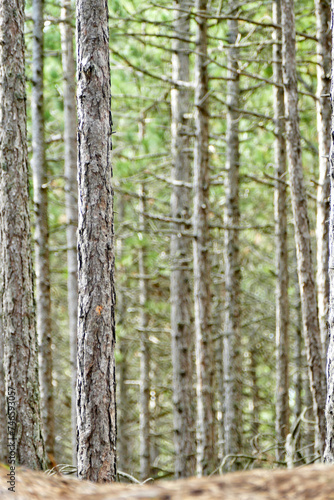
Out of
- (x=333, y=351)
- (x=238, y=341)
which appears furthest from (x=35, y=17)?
(x=333, y=351)

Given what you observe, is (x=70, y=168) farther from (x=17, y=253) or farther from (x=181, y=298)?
(x=17, y=253)

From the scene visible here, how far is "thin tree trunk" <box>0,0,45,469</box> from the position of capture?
5.67m

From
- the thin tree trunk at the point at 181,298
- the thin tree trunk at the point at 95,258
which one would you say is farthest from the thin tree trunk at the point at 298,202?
the thin tree trunk at the point at 181,298

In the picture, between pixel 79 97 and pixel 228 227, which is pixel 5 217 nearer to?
pixel 79 97

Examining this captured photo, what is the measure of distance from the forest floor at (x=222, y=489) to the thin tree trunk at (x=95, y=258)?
165 centimetres

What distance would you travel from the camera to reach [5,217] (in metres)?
5.80

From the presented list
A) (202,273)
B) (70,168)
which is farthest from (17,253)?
(70,168)

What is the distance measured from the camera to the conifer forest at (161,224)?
A: 538cm

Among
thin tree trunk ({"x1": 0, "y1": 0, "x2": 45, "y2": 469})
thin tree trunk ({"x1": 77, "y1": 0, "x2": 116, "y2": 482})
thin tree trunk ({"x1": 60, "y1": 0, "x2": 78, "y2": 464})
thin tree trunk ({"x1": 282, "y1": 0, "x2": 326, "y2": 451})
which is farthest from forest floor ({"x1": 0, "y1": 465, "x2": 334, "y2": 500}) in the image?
thin tree trunk ({"x1": 60, "y1": 0, "x2": 78, "y2": 464})

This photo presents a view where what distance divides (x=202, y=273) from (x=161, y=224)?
14.1 feet

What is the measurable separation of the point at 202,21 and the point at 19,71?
4.16 meters

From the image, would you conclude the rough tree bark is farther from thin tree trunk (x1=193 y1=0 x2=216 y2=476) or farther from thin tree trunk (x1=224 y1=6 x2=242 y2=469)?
thin tree trunk (x1=224 y1=6 x2=242 y2=469)

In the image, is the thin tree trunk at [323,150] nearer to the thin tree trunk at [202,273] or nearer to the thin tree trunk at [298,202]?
the thin tree trunk at [298,202]

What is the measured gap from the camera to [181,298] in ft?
35.2
